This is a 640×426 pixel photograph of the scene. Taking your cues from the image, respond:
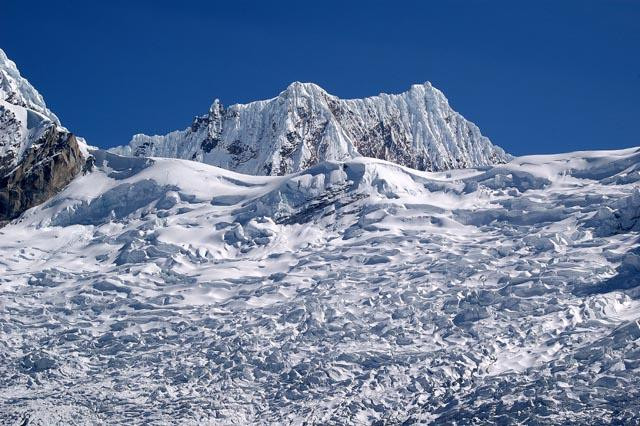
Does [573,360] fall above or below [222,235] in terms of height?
below

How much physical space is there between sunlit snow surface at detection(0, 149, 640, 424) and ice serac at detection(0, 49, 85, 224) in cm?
266

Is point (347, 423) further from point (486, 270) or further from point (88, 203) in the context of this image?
point (88, 203)

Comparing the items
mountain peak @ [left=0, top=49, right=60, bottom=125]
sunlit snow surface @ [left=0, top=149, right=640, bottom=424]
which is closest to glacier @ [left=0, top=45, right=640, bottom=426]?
sunlit snow surface @ [left=0, top=149, right=640, bottom=424]

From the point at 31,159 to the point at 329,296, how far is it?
51.8m

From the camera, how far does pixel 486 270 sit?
10675 cm

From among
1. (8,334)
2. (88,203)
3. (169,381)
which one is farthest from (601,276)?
(88,203)

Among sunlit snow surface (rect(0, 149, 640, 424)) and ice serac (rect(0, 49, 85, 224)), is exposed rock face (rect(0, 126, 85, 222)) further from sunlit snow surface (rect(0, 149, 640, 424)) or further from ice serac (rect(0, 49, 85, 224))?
sunlit snow surface (rect(0, 149, 640, 424))

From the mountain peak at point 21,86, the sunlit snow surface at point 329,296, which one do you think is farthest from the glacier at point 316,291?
the mountain peak at point 21,86

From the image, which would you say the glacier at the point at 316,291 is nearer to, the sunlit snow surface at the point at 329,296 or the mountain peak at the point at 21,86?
the sunlit snow surface at the point at 329,296

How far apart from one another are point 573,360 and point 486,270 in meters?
20.3

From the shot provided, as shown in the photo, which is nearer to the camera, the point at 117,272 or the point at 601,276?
the point at 601,276

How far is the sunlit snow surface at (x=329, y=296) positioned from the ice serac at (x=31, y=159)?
266cm

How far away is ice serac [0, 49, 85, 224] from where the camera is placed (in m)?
139

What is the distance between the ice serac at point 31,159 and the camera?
13888 centimetres
